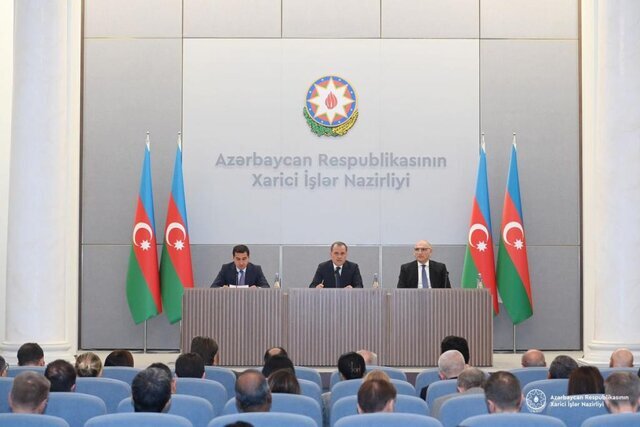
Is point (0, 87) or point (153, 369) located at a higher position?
point (0, 87)

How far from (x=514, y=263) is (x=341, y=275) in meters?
2.44

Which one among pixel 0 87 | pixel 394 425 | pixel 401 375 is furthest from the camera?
pixel 0 87

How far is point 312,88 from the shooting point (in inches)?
475

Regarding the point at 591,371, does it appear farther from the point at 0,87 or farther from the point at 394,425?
the point at 0,87

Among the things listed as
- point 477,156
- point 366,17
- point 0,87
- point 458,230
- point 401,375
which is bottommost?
point 401,375

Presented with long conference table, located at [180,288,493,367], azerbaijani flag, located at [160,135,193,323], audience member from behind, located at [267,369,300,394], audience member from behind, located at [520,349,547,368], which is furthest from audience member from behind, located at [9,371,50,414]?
azerbaijani flag, located at [160,135,193,323]

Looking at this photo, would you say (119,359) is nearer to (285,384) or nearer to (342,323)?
(285,384)

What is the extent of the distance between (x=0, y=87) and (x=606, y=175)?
6.92m

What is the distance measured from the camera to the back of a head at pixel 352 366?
6.13 metres

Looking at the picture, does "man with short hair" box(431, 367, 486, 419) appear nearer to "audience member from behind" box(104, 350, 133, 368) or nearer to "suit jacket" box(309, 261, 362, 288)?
"audience member from behind" box(104, 350, 133, 368)

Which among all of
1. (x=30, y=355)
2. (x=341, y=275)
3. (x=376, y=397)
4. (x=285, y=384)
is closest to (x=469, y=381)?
(x=285, y=384)

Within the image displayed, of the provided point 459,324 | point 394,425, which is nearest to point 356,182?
point 459,324

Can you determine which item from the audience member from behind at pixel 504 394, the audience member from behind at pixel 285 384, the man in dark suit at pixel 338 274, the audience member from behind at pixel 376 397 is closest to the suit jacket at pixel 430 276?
the man in dark suit at pixel 338 274

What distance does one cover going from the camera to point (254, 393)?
4320 millimetres
